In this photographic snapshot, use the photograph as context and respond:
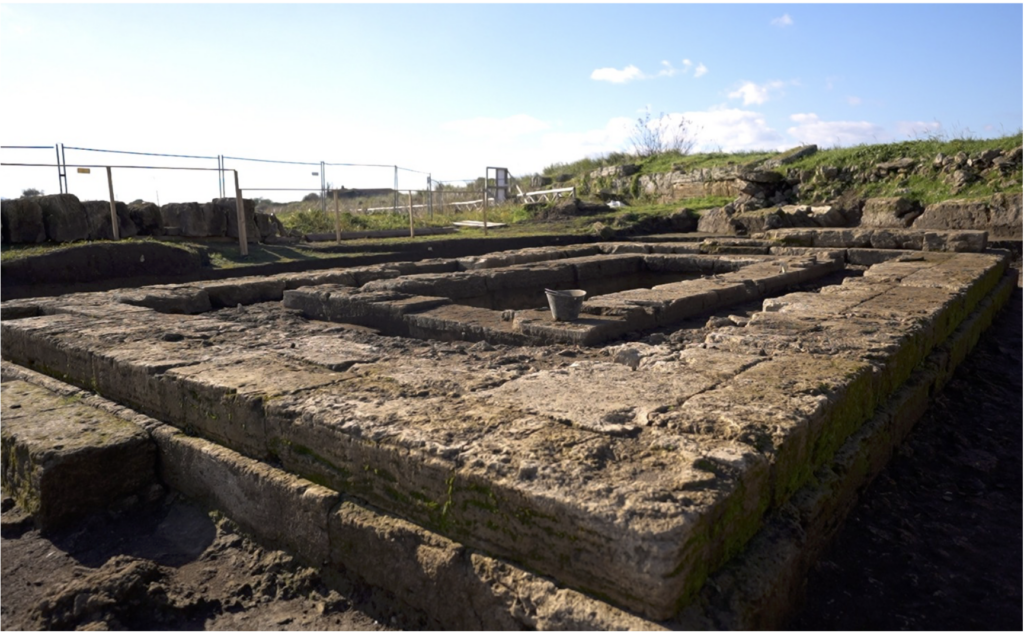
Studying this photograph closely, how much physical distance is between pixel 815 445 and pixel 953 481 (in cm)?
139

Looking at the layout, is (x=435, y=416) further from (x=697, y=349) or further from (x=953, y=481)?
(x=953, y=481)

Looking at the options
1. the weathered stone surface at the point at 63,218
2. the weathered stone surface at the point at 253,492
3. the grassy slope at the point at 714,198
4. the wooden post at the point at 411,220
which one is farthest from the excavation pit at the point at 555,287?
the wooden post at the point at 411,220

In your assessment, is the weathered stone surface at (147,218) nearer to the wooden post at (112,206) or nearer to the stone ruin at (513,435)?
the wooden post at (112,206)

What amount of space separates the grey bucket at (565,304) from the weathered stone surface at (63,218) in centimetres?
992

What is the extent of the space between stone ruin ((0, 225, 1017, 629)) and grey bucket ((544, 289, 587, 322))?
0.14 metres

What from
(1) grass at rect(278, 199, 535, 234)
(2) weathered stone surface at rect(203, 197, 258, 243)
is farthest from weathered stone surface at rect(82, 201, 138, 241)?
(1) grass at rect(278, 199, 535, 234)

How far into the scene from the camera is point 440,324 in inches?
215

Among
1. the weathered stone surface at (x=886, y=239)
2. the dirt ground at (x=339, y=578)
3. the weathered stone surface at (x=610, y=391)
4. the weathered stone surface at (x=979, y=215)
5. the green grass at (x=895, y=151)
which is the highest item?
the green grass at (x=895, y=151)

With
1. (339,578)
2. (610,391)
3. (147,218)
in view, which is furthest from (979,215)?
(147,218)

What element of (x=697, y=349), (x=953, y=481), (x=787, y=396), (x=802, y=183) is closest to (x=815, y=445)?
(x=787, y=396)

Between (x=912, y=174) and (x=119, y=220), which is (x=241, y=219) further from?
(x=912, y=174)

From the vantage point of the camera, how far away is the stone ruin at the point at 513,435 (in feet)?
7.06

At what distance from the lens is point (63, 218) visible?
11.6 m

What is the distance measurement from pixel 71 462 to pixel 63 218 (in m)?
10.1
